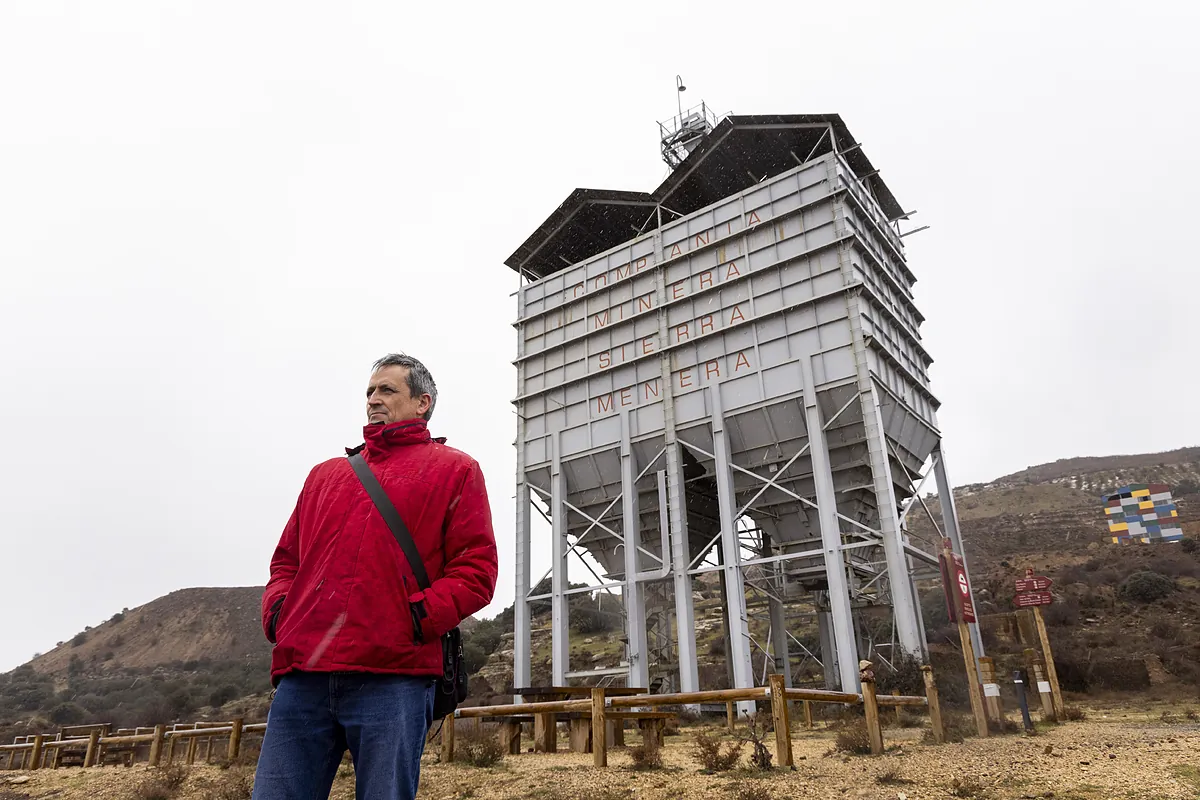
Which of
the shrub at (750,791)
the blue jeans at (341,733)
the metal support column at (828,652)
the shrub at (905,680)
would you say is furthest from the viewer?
the metal support column at (828,652)

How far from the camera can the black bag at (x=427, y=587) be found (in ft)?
8.61

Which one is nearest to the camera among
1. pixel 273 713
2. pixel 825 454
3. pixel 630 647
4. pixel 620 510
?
pixel 273 713

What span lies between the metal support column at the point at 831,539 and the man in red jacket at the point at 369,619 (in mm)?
15773

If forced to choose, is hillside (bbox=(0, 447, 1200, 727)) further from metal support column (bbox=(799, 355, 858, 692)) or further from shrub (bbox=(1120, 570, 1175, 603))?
metal support column (bbox=(799, 355, 858, 692))

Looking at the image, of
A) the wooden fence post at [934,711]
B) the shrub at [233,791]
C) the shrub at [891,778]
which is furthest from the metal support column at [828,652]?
the shrub at [233,791]

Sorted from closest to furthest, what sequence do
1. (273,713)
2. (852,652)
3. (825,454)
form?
1. (273,713)
2. (852,652)
3. (825,454)

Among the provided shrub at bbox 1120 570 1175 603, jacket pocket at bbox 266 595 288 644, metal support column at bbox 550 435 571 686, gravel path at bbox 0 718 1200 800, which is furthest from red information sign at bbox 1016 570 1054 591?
shrub at bbox 1120 570 1175 603

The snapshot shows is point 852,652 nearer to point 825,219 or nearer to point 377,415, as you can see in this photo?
point 825,219

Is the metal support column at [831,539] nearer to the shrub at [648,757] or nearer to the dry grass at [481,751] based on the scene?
the shrub at [648,757]

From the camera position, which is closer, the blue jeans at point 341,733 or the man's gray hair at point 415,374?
the blue jeans at point 341,733

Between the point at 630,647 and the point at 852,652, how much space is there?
6328 millimetres

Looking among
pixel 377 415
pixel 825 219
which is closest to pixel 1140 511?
pixel 825 219

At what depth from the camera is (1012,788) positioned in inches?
249

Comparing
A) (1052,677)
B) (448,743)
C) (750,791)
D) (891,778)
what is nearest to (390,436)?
(750,791)
